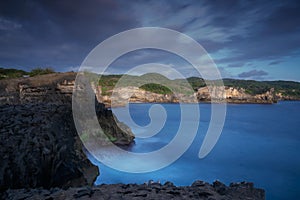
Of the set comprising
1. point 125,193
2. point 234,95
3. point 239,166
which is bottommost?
point 239,166

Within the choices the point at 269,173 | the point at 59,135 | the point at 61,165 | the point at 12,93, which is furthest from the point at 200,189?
the point at 12,93

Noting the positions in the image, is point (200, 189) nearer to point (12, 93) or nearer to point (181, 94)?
point (12, 93)

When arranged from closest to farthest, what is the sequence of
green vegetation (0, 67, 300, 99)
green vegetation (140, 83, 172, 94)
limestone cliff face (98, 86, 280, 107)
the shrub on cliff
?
the shrub on cliff, green vegetation (0, 67, 300, 99), limestone cliff face (98, 86, 280, 107), green vegetation (140, 83, 172, 94)

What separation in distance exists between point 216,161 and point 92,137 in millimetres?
11794

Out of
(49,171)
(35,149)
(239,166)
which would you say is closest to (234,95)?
(239,166)

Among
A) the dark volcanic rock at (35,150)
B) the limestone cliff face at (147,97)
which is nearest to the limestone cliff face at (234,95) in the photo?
the limestone cliff face at (147,97)

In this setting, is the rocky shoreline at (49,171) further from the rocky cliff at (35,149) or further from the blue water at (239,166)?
the blue water at (239,166)

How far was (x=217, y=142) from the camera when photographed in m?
29.9

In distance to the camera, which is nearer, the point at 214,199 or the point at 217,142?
the point at 214,199

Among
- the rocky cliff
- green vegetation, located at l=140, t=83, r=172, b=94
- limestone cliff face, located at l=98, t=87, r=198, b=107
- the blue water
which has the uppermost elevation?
green vegetation, located at l=140, t=83, r=172, b=94

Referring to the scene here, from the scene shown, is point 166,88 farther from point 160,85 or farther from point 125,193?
point 125,193

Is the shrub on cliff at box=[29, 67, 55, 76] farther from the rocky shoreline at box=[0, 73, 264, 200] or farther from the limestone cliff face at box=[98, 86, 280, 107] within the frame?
the limestone cliff face at box=[98, 86, 280, 107]

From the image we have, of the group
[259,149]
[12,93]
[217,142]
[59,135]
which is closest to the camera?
[59,135]

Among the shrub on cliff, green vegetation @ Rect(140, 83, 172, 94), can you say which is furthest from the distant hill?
the shrub on cliff
